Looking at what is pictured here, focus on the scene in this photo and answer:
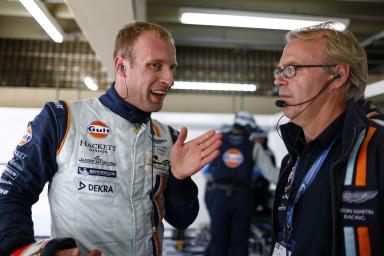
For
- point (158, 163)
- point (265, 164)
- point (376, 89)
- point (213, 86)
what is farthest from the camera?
point (213, 86)

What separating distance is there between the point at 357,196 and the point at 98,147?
41.2 inches

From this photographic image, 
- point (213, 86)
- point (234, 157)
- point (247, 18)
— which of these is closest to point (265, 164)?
point (234, 157)

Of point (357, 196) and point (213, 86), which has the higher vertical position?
point (213, 86)

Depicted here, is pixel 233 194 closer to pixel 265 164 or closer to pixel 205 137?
pixel 265 164

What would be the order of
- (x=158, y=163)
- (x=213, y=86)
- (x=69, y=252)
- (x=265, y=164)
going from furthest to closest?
(x=213, y=86), (x=265, y=164), (x=158, y=163), (x=69, y=252)

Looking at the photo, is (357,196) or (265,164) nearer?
(357,196)

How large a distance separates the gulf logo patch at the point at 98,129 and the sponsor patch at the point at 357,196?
3.31ft

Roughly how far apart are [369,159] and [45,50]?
124 inches

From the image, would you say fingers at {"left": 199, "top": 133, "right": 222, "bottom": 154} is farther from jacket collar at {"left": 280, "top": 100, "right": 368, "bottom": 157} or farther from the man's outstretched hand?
jacket collar at {"left": 280, "top": 100, "right": 368, "bottom": 157}

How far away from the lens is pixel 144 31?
1.57 meters

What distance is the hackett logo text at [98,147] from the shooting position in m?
1.45

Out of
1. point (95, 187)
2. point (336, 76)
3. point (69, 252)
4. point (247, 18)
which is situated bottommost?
point (69, 252)

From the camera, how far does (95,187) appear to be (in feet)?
4.64

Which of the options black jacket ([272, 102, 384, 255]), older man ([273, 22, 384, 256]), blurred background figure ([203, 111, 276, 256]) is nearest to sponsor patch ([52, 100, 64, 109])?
older man ([273, 22, 384, 256])
